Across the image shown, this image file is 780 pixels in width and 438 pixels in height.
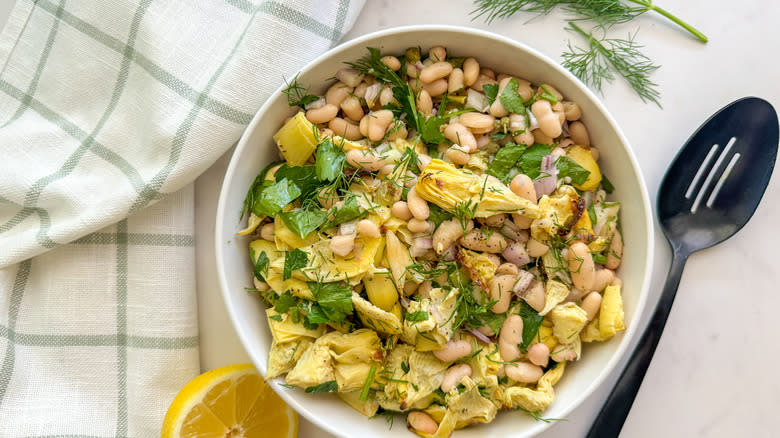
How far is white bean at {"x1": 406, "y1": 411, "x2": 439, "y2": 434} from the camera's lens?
1790 mm

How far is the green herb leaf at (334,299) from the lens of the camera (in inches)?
69.1

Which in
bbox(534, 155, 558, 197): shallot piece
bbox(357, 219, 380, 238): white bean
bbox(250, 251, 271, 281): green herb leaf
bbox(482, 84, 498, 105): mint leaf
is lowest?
bbox(250, 251, 271, 281): green herb leaf

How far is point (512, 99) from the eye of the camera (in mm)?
1851

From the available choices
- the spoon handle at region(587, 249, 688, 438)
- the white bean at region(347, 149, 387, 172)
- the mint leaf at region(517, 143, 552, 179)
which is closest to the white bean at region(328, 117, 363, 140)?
the white bean at region(347, 149, 387, 172)

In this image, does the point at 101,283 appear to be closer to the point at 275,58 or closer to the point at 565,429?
the point at 275,58

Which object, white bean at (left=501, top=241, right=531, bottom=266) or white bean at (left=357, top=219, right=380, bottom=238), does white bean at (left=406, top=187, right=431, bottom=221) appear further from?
white bean at (left=501, top=241, right=531, bottom=266)

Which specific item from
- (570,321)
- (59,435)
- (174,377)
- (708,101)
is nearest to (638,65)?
(708,101)

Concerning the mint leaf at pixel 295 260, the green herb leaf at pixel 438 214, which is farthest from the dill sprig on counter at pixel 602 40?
the mint leaf at pixel 295 260

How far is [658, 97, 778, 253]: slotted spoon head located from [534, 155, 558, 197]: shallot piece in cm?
48

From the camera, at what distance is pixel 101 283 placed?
2074mm

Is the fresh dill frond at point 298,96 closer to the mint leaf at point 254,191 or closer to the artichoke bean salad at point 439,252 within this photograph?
the artichoke bean salad at point 439,252

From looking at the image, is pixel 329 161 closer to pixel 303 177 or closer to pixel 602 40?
pixel 303 177

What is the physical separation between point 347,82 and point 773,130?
1.44 metres

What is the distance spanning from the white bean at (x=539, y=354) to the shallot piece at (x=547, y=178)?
0.47m
